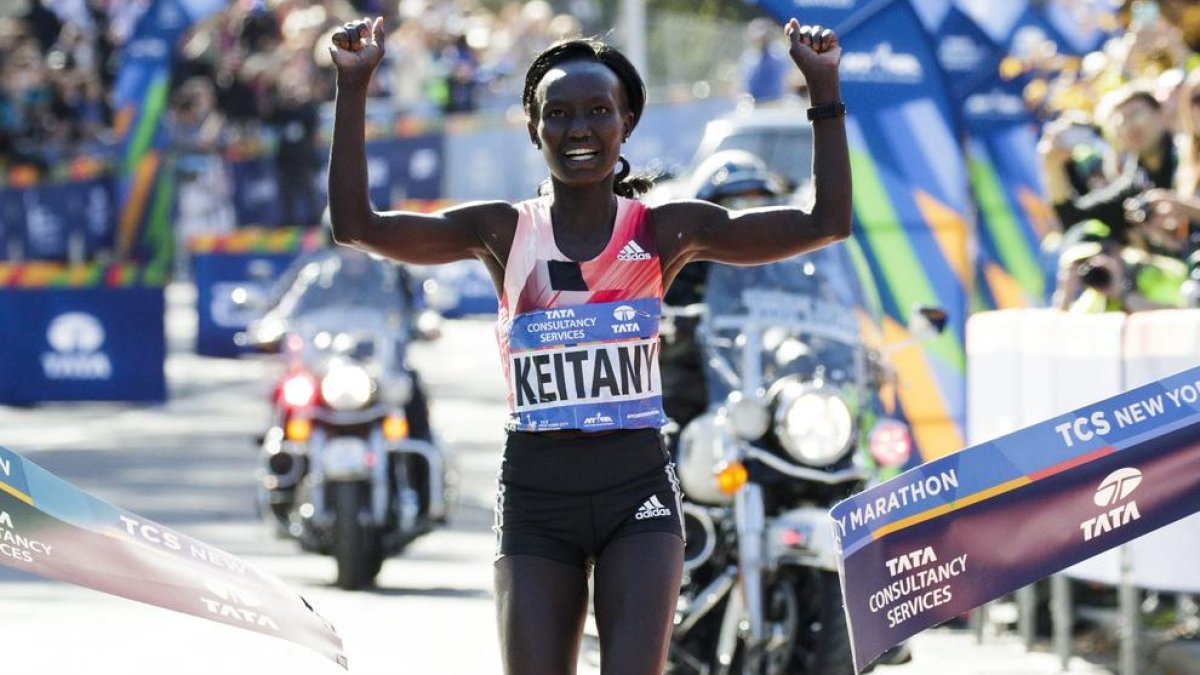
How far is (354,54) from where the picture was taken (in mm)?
5754

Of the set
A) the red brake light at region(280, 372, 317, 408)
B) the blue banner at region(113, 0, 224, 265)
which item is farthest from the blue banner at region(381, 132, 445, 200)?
the red brake light at region(280, 372, 317, 408)

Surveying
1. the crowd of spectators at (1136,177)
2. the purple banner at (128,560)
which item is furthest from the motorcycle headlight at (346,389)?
the purple banner at (128,560)

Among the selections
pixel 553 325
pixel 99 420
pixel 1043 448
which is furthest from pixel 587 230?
pixel 99 420

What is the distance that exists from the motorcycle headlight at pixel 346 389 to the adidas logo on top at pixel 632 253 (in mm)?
5654

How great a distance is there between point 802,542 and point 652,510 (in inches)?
93.1

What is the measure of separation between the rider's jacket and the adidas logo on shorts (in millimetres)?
176

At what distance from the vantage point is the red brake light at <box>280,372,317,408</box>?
1151 centimetres

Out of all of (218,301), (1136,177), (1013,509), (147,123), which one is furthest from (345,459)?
(147,123)

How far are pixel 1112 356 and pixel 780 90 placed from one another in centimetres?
1540

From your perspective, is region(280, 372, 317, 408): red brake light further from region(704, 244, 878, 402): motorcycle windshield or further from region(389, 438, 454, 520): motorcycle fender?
region(704, 244, 878, 402): motorcycle windshield

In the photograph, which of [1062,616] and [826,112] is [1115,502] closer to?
[826,112]

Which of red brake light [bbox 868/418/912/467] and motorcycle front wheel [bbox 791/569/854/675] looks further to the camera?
red brake light [bbox 868/418/912/467]

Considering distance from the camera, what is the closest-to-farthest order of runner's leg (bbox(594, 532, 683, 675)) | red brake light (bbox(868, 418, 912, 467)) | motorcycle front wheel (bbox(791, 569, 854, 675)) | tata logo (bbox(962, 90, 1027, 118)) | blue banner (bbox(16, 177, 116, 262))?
1. runner's leg (bbox(594, 532, 683, 675))
2. motorcycle front wheel (bbox(791, 569, 854, 675))
3. red brake light (bbox(868, 418, 912, 467))
4. tata logo (bbox(962, 90, 1027, 118))
5. blue banner (bbox(16, 177, 116, 262))

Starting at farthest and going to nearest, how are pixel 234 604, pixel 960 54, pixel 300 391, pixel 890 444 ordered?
pixel 960 54 < pixel 300 391 < pixel 890 444 < pixel 234 604
